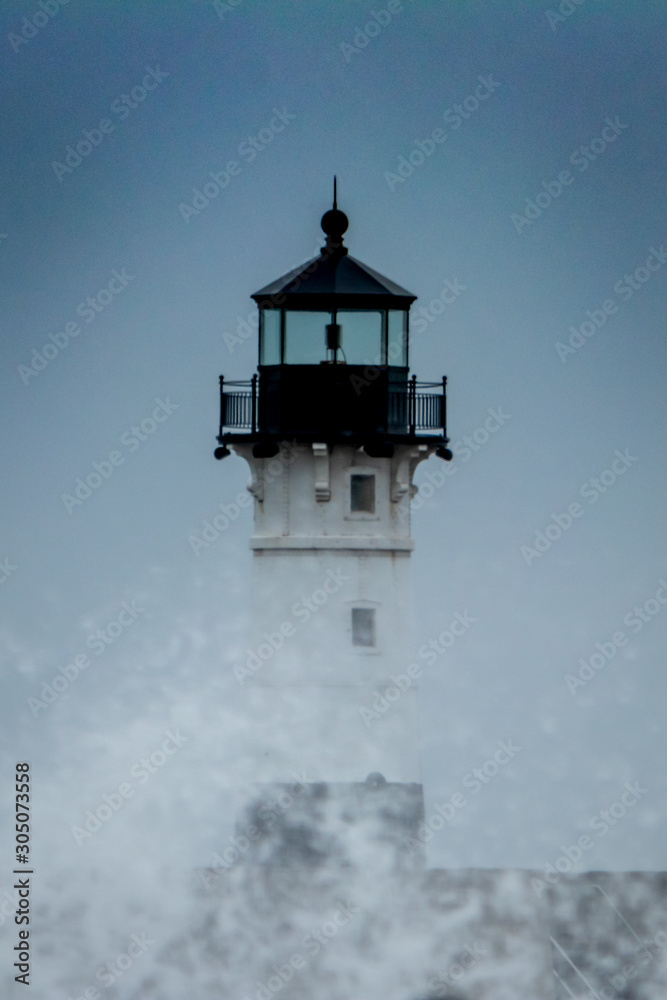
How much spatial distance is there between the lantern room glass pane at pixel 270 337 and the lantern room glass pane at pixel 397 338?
1495 mm

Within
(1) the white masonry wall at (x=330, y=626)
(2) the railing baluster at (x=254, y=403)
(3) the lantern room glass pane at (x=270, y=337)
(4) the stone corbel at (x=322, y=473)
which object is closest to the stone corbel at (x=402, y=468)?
(1) the white masonry wall at (x=330, y=626)

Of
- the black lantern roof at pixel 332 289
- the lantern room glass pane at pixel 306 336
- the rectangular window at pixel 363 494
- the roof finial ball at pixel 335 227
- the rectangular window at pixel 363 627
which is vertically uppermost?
the roof finial ball at pixel 335 227

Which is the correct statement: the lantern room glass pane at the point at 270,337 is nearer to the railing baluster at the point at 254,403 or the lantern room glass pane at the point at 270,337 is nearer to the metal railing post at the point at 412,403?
the railing baluster at the point at 254,403

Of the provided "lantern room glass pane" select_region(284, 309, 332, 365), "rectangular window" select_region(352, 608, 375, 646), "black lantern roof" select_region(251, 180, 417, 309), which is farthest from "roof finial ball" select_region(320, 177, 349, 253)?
"rectangular window" select_region(352, 608, 375, 646)

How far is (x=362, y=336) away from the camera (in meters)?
61.1

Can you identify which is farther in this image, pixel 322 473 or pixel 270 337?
pixel 270 337

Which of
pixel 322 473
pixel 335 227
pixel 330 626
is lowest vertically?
pixel 330 626

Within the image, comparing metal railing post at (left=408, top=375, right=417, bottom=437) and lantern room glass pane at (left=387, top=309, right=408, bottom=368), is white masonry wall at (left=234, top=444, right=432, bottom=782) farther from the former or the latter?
lantern room glass pane at (left=387, top=309, right=408, bottom=368)

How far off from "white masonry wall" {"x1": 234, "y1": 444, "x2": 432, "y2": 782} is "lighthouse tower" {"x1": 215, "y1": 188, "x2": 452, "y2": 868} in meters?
0.01

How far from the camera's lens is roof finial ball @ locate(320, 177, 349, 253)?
2429 inches

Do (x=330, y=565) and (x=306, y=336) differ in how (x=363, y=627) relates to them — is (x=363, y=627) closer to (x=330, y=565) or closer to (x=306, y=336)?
(x=330, y=565)

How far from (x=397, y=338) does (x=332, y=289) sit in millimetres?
1113

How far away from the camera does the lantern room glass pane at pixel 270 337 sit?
200 feet

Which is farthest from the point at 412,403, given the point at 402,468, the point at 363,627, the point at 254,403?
the point at 363,627
